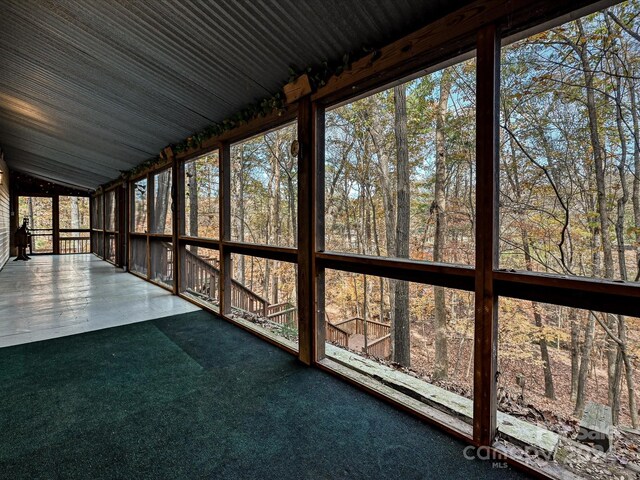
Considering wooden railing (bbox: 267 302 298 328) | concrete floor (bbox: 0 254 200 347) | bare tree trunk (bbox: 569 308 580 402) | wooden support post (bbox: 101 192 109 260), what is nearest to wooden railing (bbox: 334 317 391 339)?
wooden railing (bbox: 267 302 298 328)

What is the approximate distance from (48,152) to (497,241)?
1026cm

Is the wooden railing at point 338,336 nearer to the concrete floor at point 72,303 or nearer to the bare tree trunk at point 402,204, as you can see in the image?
the bare tree trunk at point 402,204

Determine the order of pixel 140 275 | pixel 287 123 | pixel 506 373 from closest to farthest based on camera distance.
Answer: pixel 287 123 → pixel 506 373 → pixel 140 275

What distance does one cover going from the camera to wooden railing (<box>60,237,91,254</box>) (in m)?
12.9

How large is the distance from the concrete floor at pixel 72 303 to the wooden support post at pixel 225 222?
0.77 meters

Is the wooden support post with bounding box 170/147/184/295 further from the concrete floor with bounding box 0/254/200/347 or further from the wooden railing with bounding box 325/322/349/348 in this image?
the wooden railing with bounding box 325/322/349/348

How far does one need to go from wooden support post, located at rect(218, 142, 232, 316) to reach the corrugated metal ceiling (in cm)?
54

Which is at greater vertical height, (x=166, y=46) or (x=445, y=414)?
(x=166, y=46)

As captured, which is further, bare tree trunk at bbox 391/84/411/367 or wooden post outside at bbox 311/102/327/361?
bare tree trunk at bbox 391/84/411/367

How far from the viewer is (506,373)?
4.93 m

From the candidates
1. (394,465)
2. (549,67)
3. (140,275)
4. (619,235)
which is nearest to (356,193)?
(549,67)

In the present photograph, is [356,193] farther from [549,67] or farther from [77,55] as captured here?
[77,55]

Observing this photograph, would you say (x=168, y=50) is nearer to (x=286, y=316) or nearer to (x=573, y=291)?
(x=573, y=291)

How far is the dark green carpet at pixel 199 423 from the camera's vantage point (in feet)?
5.32
